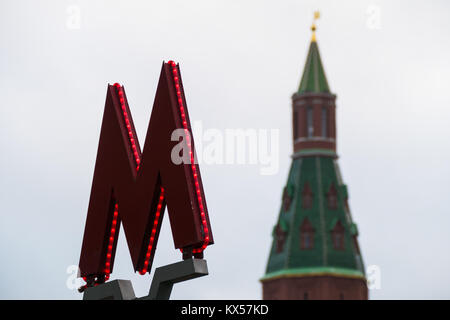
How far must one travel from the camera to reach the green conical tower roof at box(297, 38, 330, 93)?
6117 inches

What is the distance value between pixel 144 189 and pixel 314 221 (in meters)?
116

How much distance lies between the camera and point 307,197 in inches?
5969

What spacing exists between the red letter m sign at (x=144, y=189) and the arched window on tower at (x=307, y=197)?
11143 cm

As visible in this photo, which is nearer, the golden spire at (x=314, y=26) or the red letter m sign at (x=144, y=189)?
the red letter m sign at (x=144, y=189)

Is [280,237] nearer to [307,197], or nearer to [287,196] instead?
[287,196]

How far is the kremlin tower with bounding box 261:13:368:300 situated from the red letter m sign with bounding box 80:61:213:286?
112m

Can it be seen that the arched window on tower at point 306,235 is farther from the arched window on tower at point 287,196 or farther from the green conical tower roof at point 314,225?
the arched window on tower at point 287,196

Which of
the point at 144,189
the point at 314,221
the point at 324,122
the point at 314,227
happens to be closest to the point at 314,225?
the point at 314,227

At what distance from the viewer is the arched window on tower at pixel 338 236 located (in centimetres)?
15325

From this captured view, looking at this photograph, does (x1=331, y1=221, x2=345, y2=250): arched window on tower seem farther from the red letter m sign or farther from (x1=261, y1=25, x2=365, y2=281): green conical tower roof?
the red letter m sign

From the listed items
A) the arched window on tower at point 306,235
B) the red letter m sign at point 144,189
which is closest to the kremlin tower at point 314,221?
the arched window on tower at point 306,235
